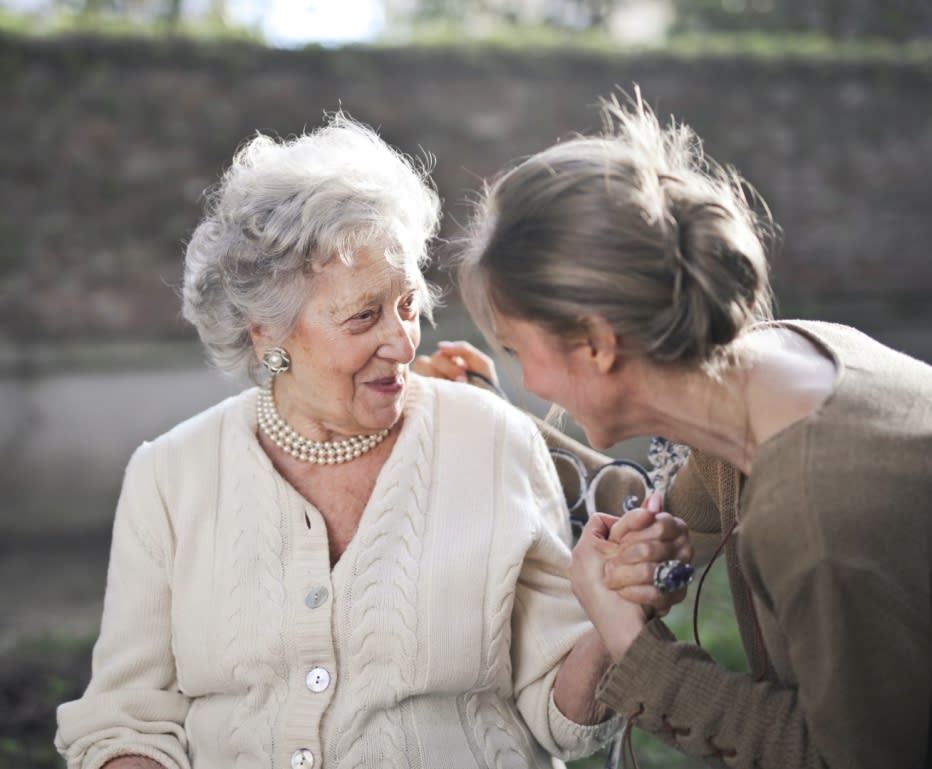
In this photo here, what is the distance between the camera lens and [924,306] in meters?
9.52

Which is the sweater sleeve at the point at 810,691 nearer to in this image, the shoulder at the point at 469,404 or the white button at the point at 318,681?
the white button at the point at 318,681

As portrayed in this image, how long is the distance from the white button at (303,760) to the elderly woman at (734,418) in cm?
65

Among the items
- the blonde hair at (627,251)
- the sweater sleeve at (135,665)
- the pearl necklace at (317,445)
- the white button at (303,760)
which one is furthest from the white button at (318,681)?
the blonde hair at (627,251)

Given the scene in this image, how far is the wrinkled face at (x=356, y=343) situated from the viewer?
2537 millimetres

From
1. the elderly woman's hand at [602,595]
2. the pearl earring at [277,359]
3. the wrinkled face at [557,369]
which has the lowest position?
the elderly woman's hand at [602,595]

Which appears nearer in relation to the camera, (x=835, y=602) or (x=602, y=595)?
(x=835, y=602)

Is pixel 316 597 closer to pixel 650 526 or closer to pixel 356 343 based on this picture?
pixel 356 343

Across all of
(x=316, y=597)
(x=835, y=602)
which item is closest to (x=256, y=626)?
(x=316, y=597)

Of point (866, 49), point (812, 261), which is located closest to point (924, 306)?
point (812, 261)

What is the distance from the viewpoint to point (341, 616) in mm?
2439

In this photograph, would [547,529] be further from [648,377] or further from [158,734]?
[158,734]

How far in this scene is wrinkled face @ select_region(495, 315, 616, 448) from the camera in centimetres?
198

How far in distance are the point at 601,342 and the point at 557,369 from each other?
107mm

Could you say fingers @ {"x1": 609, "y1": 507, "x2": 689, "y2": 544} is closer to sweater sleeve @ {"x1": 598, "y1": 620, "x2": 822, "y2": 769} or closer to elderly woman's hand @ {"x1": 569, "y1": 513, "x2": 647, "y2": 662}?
elderly woman's hand @ {"x1": 569, "y1": 513, "x2": 647, "y2": 662}
